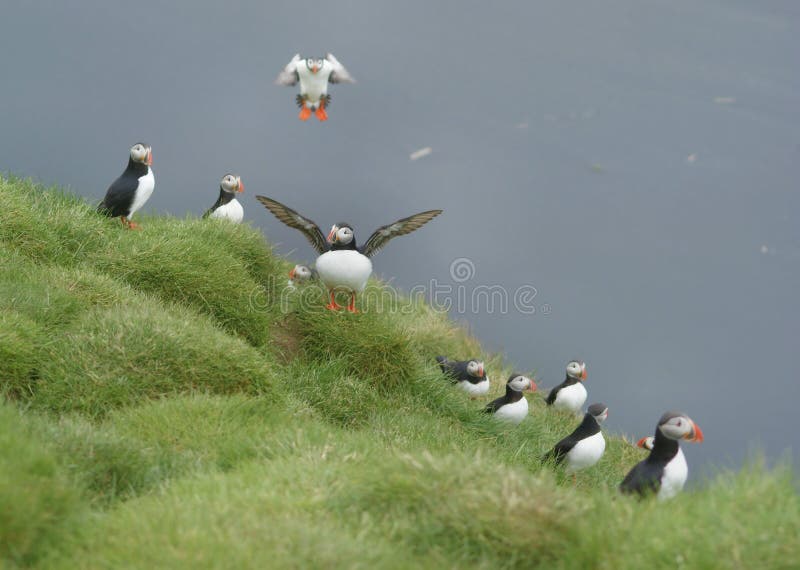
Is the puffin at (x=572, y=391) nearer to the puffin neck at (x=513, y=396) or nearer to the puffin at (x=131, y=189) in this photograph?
the puffin neck at (x=513, y=396)

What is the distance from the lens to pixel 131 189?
850 centimetres

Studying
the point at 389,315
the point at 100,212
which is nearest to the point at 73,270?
the point at 100,212

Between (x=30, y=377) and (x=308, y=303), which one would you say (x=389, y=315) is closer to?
(x=308, y=303)

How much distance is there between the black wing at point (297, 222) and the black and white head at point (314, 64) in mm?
2050

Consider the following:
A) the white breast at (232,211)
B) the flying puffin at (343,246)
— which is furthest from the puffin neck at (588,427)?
the white breast at (232,211)

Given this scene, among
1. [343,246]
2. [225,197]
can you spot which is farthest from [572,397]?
[225,197]

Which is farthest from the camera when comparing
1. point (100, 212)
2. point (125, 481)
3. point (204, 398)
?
point (100, 212)

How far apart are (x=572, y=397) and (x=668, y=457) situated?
4.69 m

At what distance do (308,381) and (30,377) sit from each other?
2.19 metres

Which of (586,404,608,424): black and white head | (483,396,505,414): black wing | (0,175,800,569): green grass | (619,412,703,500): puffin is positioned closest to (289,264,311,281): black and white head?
(0,175,800,569): green grass

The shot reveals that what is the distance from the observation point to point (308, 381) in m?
7.44

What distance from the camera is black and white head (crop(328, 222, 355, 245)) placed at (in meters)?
7.71

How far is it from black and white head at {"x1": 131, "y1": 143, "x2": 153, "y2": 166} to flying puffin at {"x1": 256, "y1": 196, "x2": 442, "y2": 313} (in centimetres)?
146

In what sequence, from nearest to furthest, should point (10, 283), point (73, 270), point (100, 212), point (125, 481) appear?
point (125, 481) < point (10, 283) < point (73, 270) < point (100, 212)
